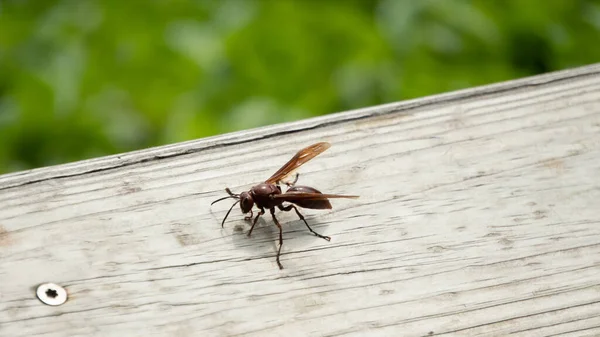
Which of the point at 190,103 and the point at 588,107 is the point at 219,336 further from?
the point at 190,103

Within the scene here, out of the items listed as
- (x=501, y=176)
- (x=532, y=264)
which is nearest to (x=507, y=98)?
(x=501, y=176)

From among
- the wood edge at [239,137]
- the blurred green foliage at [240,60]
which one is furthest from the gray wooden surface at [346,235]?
the blurred green foliage at [240,60]

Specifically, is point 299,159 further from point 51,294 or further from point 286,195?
point 51,294

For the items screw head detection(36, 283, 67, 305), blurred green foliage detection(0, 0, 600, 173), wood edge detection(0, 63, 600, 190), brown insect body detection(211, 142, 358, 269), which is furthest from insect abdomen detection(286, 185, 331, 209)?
blurred green foliage detection(0, 0, 600, 173)

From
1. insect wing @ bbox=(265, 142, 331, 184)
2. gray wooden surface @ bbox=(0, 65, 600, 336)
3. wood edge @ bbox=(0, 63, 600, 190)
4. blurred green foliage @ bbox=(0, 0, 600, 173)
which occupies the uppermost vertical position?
blurred green foliage @ bbox=(0, 0, 600, 173)

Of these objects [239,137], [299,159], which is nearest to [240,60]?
[239,137]

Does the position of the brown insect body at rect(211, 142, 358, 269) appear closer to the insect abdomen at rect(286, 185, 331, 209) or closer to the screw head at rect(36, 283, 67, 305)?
the insect abdomen at rect(286, 185, 331, 209)

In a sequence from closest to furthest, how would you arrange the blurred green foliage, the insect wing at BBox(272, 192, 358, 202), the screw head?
the screw head
the insect wing at BBox(272, 192, 358, 202)
the blurred green foliage
